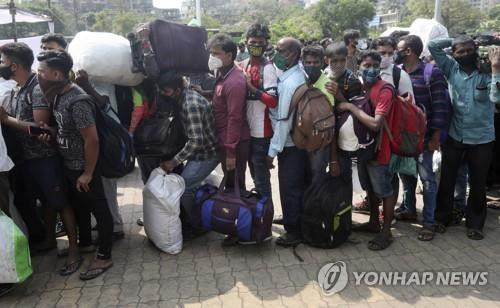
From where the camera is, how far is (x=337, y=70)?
3516 millimetres

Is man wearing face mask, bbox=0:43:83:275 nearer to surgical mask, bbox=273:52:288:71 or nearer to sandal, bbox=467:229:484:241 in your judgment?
surgical mask, bbox=273:52:288:71

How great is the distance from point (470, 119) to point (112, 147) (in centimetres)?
301

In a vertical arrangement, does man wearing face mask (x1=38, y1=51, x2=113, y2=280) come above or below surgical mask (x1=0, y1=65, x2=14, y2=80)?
below

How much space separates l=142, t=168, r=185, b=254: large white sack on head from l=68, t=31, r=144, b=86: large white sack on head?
0.86m

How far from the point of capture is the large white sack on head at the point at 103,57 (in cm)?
344

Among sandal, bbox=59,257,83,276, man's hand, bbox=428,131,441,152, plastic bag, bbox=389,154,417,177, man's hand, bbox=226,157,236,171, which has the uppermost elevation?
man's hand, bbox=428,131,441,152

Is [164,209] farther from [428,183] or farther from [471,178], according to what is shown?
[471,178]

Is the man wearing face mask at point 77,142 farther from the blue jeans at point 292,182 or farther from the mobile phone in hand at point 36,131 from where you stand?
the blue jeans at point 292,182

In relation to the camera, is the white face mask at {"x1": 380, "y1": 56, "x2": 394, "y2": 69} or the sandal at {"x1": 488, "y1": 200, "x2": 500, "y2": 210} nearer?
the white face mask at {"x1": 380, "y1": 56, "x2": 394, "y2": 69}

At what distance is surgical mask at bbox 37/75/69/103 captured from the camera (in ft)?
10.2

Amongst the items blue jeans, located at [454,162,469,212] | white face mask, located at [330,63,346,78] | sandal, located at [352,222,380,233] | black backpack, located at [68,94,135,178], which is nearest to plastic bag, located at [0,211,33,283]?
black backpack, located at [68,94,135,178]

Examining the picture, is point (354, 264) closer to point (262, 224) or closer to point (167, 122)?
point (262, 224)

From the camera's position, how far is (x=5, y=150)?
124 inches

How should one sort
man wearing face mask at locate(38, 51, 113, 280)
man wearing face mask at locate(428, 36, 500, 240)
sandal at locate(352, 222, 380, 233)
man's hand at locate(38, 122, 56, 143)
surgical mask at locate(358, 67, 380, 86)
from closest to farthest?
1. man wearing face mask at locate(38, 51, 113, 280)
2. man's hand at locate(38, 122, 56, 143)
3. surgical mask at locate(358, 67, 380, 86)
4. man wearing face mask at locate(428, 36, 500, 240)
5. sandal at locate(352, 222, 380, 233)
